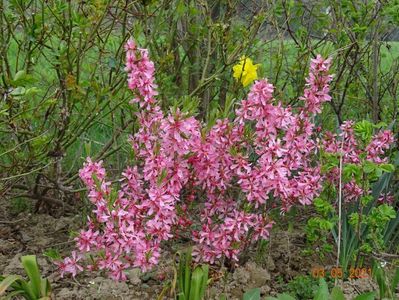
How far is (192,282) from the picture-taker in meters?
2.86

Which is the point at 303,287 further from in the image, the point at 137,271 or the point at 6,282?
the point at 6,282

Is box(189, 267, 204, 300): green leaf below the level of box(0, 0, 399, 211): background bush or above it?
below

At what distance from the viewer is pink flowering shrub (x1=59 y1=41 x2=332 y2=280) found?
2.74 metres

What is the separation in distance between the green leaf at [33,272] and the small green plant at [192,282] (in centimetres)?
55

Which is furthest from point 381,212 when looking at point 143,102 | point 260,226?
point 143,102

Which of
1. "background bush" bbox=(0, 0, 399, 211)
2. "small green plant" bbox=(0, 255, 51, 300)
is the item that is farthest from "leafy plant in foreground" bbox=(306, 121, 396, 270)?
"small green plant" bbox=(0, 255, 51, 300)

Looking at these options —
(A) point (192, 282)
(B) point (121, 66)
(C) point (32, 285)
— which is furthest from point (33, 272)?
(B) point (121, 66)

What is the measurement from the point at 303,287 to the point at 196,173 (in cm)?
76

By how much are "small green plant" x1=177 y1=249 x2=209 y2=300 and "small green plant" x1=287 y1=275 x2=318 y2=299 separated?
547mm

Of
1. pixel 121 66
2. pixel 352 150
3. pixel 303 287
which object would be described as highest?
pixel 121 66

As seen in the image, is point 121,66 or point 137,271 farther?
point 121,66

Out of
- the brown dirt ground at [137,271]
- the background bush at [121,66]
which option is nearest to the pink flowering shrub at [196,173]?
the background bush at [121,66]

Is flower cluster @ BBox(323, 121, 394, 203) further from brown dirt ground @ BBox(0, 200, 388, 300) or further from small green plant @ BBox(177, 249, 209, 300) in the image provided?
small green plant @ BBox(177, 249, 209, 300)

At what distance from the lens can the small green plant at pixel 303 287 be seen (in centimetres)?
325
